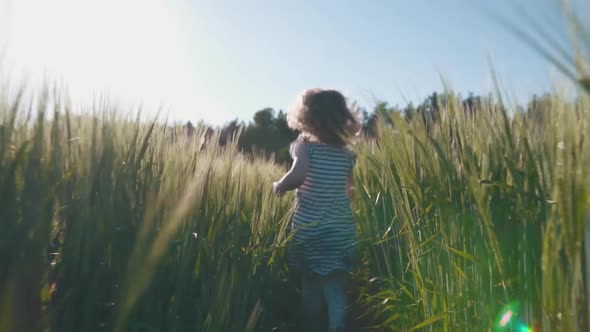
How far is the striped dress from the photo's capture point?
122 inches

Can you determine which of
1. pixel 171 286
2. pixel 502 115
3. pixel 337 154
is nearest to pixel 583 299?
pixel 502 115

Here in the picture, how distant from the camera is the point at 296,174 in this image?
10.2ft

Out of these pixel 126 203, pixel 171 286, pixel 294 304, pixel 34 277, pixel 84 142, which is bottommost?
pixel 294 304

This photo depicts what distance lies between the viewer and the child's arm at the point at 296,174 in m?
3.03

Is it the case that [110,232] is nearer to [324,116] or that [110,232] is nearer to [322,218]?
[322,218]

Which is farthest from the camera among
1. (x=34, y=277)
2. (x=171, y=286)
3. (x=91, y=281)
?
(x=171, y=286)

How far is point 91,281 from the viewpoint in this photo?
1.31 metres

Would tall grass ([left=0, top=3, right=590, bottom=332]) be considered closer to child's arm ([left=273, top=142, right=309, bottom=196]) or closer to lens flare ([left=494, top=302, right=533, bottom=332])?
lens flare ([left=494, top=302, right=533, bottom=332])

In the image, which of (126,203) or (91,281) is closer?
(91,281)

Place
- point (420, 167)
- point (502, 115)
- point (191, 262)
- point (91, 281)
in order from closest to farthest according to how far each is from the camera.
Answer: point (91, 281) → point (502, 115) → point (191, 262) → point (420, 167)

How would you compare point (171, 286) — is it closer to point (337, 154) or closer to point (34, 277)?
point (34, 277)

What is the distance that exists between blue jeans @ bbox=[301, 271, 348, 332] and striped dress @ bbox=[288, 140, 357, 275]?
41 mm

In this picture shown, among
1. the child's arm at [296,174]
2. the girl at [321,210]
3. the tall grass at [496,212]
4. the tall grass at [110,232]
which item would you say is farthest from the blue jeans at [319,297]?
the tall grass at [496,212]

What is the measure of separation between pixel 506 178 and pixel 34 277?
1048mm
